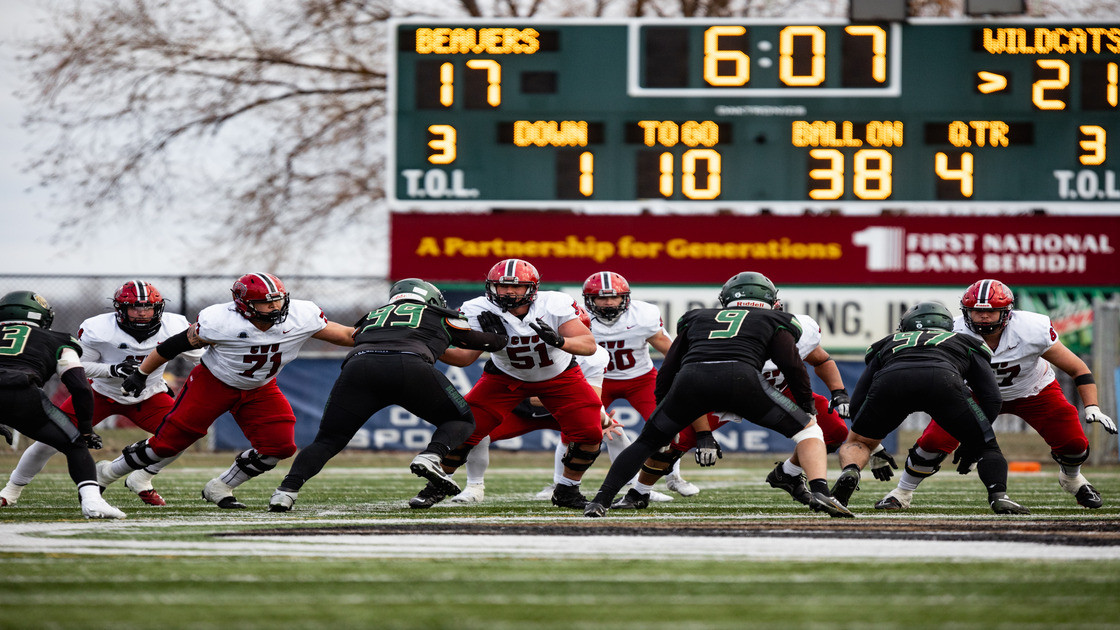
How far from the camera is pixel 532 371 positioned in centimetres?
780

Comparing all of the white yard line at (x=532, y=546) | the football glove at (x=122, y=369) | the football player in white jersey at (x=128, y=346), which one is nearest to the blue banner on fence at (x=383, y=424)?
the football player in white jersey at (x=128, y=346)

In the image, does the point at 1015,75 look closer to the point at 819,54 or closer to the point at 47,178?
the point at 819,54

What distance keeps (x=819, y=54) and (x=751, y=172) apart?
1.30m

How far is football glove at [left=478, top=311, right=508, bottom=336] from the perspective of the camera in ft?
24.8

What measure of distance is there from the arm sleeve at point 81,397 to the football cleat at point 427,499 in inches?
70.6

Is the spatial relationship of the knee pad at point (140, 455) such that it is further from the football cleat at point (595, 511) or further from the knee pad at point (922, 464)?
the knee pad at point (922, 464)

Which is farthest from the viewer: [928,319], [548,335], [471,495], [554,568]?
A: [471,495]

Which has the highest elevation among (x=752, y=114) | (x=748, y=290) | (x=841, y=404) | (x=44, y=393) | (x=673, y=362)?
(x=752, y=114)

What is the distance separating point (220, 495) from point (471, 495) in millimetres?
1488

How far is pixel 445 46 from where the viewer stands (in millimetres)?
12766

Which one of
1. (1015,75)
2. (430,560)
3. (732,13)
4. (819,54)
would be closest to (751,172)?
(819,54)

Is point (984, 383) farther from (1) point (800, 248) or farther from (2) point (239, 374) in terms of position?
(1) point (800, 248)

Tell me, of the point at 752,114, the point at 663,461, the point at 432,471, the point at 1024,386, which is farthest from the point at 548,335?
the point at 752,114

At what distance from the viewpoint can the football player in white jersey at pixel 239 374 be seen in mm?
7434
